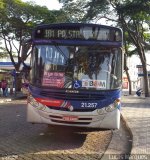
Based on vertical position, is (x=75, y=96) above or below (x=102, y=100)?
above

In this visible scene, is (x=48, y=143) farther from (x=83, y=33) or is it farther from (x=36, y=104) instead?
(x=83, y=33)

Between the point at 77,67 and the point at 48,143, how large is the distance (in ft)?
6.64

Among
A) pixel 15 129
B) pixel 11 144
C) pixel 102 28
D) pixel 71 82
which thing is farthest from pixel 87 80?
pixel 15 129

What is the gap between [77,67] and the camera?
374 inches

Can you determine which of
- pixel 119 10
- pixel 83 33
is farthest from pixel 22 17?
pixel 83 33

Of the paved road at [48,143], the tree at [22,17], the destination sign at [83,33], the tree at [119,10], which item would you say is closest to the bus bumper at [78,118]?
the paved road at [48,143]

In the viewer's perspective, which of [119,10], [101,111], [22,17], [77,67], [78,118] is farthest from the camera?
[22,17]

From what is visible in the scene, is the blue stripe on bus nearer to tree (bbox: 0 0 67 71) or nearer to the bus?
the bus

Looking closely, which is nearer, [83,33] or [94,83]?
[94,83]

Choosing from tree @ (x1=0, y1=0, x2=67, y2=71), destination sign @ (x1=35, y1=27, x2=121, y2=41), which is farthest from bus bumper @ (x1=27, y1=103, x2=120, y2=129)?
tree @ (x1=0, y1=0, x2=67, y2=71)

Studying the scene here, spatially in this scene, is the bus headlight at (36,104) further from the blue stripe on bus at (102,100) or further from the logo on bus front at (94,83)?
the logo on bus front at (94,83)

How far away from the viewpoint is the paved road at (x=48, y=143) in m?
7.95

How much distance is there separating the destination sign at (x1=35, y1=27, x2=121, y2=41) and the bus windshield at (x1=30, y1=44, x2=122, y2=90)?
0.25m

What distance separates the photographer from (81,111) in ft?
30.0
